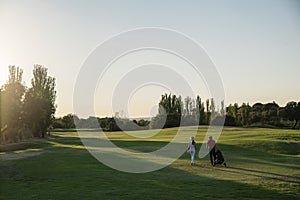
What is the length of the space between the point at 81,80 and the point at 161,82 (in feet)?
44.8

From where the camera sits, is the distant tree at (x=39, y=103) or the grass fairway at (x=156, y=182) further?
the distant tree at (x=39, y=103)

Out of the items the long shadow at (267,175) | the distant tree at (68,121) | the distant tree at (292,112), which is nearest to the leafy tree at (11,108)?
the long shadow at (267,175)

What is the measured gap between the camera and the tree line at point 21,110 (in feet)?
209

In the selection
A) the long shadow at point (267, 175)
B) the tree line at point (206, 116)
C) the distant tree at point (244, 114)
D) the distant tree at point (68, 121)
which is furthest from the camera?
the distant tree at point (68, 121)

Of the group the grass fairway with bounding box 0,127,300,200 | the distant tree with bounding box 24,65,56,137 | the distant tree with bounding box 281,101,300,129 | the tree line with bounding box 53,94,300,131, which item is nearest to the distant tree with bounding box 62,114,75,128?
the tree line with bounding box 53,94,300,131

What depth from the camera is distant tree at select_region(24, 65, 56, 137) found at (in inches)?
2830

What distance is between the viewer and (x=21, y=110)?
2712 inches

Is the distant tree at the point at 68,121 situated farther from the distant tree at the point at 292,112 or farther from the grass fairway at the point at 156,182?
the grass fairway at the point at 156,182

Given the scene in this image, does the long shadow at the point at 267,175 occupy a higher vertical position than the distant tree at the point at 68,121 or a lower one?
lower

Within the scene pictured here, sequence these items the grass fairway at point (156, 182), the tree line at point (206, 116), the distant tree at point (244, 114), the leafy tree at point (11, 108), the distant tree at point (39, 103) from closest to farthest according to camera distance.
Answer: the grass fairway at point (156, 182) < the leafy tree at point (11, 108) < the distant tree at point (39, 103) < the tree line at point (206, 116) < the distant tree at point (244, 114)

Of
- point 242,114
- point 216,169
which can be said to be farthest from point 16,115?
point 242,114

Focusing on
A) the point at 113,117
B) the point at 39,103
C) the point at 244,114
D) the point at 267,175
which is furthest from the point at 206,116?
the point at 267,175

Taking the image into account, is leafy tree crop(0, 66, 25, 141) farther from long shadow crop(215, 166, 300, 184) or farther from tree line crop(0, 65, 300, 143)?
long shadow crop(215, 166, 300, 184)

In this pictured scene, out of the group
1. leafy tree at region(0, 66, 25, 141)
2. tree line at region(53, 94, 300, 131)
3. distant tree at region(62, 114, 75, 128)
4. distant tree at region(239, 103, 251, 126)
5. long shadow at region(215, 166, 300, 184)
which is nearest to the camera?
long shadow at region(215, 166, 300, 184)
